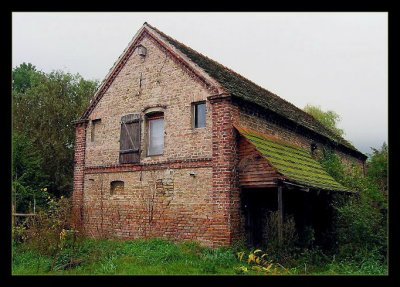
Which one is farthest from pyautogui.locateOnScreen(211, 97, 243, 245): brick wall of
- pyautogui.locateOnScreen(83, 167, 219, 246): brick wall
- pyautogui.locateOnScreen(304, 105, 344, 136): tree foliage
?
pyautogui.locateOnScreen(304, 105, 344, 136): tree foliage

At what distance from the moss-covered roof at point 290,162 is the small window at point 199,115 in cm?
158

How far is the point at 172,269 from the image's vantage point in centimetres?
1096

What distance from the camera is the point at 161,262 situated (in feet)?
39.2

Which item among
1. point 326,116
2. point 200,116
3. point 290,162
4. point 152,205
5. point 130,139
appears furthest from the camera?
point 326,116

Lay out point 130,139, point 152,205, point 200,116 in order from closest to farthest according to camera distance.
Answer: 1. point 200,116
2. point 152,205
3. point 130,139

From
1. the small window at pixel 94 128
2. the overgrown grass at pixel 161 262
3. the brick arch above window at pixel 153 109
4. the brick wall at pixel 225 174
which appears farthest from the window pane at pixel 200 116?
the small window at pixel 94 128

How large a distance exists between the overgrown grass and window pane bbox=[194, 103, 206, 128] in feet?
14.0

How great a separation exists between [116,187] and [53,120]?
12.8m

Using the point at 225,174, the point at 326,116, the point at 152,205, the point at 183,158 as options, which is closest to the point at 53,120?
the point at 152,205

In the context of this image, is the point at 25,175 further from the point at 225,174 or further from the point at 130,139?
the point at 225,174

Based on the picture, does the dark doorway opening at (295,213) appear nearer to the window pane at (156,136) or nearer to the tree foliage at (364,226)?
the tree foliage at (364,226)

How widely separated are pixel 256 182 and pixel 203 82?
4.18 metres

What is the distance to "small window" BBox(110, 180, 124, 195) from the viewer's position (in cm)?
1661

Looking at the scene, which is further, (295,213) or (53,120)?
(53,120)
